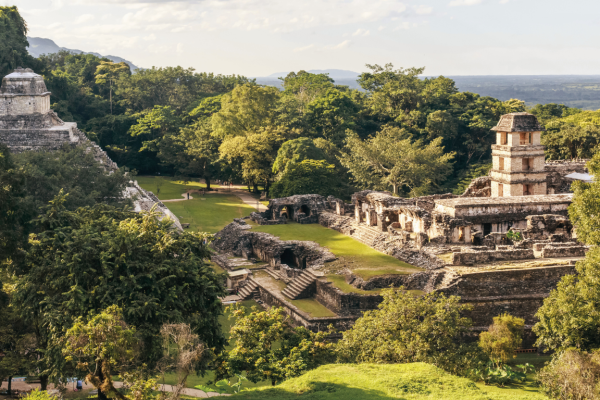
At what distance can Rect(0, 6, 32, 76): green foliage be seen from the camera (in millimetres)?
50931

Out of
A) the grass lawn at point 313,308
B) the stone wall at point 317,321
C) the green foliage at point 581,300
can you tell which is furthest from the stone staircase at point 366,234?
the green foliage at point 581,300

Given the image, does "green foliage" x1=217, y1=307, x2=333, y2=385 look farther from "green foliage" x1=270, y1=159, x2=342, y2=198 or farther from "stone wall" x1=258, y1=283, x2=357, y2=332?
"green foliage" x1=270, y1=159, x2=342, y2=198

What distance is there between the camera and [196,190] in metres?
55.1

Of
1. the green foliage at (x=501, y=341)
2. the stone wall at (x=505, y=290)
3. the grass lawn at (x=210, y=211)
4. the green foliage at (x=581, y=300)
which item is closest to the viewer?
the green foliage at (x=581, y=300)

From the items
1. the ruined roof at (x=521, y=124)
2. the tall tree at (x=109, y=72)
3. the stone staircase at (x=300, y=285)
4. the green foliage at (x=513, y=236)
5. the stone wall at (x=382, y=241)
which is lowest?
the stone staircase at (x=300, y=285)

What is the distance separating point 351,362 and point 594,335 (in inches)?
277

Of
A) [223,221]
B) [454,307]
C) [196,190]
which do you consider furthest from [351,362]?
[196,190]

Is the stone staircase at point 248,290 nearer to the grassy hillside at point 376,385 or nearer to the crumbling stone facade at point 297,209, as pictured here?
the crumbling stone facade at point 297,209

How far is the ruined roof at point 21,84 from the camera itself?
37.0m

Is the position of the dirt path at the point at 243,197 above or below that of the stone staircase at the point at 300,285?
above

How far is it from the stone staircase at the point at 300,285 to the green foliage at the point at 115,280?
9.14 meters

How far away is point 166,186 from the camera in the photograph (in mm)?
56250

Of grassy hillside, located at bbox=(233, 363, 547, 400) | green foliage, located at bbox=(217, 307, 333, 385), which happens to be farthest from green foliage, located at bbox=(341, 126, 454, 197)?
grassy hillside, located at bbox=(233, 363, 547, 400)

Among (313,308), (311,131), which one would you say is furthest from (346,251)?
(311,131)
